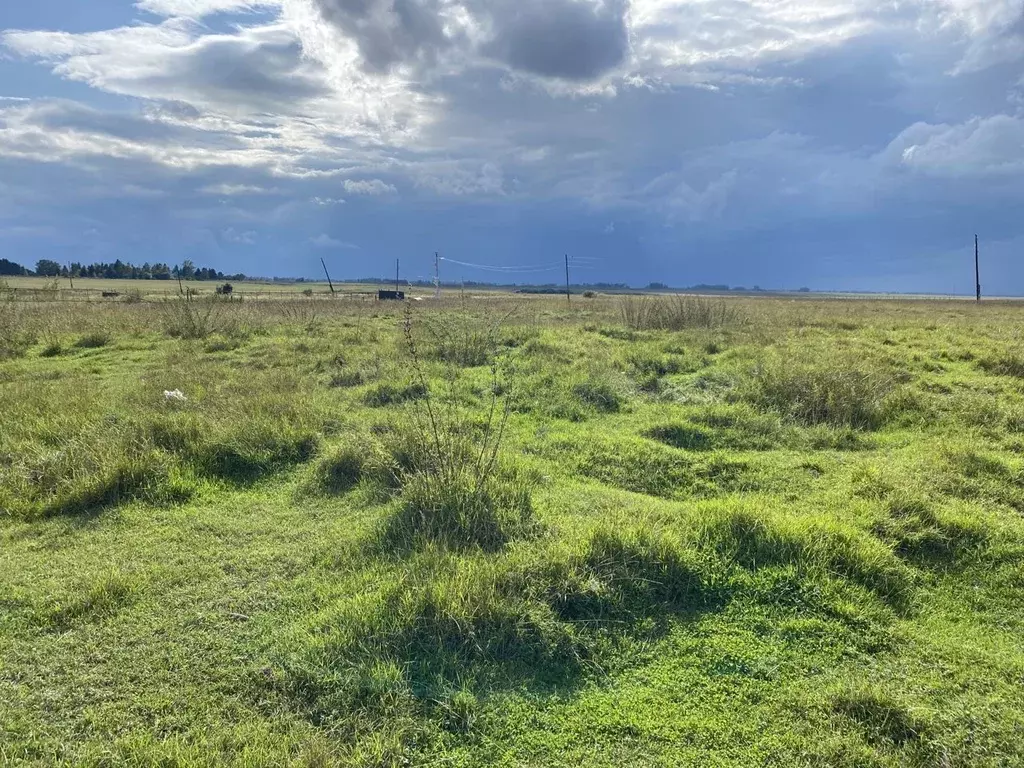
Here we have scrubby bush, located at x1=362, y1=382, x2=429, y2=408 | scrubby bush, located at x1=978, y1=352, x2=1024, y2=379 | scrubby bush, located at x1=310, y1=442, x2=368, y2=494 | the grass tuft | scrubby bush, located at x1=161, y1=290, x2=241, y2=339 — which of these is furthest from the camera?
scrubby bush, located at x1=161, y1=290, x2=241, y2=339

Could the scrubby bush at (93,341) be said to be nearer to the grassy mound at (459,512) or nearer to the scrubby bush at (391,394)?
the scrubby bush at (391,394)

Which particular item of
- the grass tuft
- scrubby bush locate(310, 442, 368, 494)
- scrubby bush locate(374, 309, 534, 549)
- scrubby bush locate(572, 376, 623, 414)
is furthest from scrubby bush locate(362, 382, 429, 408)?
the grass tuft

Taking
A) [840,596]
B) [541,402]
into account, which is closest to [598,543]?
[840,596]

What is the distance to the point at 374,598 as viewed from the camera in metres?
3.66

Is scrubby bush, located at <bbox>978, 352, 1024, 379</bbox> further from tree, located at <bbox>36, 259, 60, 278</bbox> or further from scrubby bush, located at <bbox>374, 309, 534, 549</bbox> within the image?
tree, located at <bbox>36, 259, 60, 278</bbox>

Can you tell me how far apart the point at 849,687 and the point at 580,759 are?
1439 mm

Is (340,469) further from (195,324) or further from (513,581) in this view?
(195,324)

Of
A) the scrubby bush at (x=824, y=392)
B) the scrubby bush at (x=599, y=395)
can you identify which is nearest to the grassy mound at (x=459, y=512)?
the scrubby bush at (x=599, y=395)

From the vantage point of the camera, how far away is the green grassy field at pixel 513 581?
2.82 meters

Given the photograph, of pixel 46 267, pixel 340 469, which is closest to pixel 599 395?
pixel 340 469

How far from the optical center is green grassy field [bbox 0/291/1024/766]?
2820mm

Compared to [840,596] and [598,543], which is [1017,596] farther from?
[598,543]

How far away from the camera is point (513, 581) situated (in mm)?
3777

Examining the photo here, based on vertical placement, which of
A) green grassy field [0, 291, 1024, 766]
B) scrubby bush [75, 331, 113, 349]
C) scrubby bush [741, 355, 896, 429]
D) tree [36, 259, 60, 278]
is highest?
tree [36, 259, 60, 278]
